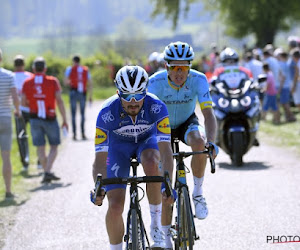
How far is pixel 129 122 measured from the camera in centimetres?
646

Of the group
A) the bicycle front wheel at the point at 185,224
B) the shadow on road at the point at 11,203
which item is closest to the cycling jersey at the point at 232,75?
the shadow on road at the point at 11,203

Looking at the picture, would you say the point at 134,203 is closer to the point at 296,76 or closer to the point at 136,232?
the point at 136,232

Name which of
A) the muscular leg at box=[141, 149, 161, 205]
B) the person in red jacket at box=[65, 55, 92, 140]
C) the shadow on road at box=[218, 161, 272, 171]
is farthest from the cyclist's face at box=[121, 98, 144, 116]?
the person in red jacket at box=[65, 55, 92, 140]

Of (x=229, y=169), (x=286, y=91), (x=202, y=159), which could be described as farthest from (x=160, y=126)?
(x=286, y=91)

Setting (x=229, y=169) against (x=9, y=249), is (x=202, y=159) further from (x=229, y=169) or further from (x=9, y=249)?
(x=229, y=169)

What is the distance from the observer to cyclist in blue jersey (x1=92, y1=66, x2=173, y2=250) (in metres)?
6.14

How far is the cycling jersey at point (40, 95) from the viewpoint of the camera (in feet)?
41.0

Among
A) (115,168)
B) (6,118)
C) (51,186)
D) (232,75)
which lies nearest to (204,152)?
(115,168)

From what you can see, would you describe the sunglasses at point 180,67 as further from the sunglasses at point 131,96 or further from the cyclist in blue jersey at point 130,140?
the sunglasses at point 131,96

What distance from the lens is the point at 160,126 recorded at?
6.48 m

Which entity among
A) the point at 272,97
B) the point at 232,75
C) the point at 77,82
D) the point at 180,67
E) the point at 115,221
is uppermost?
the point at 180,67

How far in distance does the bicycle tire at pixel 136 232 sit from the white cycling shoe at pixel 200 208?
4.65 ft

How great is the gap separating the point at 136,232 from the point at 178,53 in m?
2.16

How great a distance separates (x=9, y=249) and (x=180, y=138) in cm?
218
